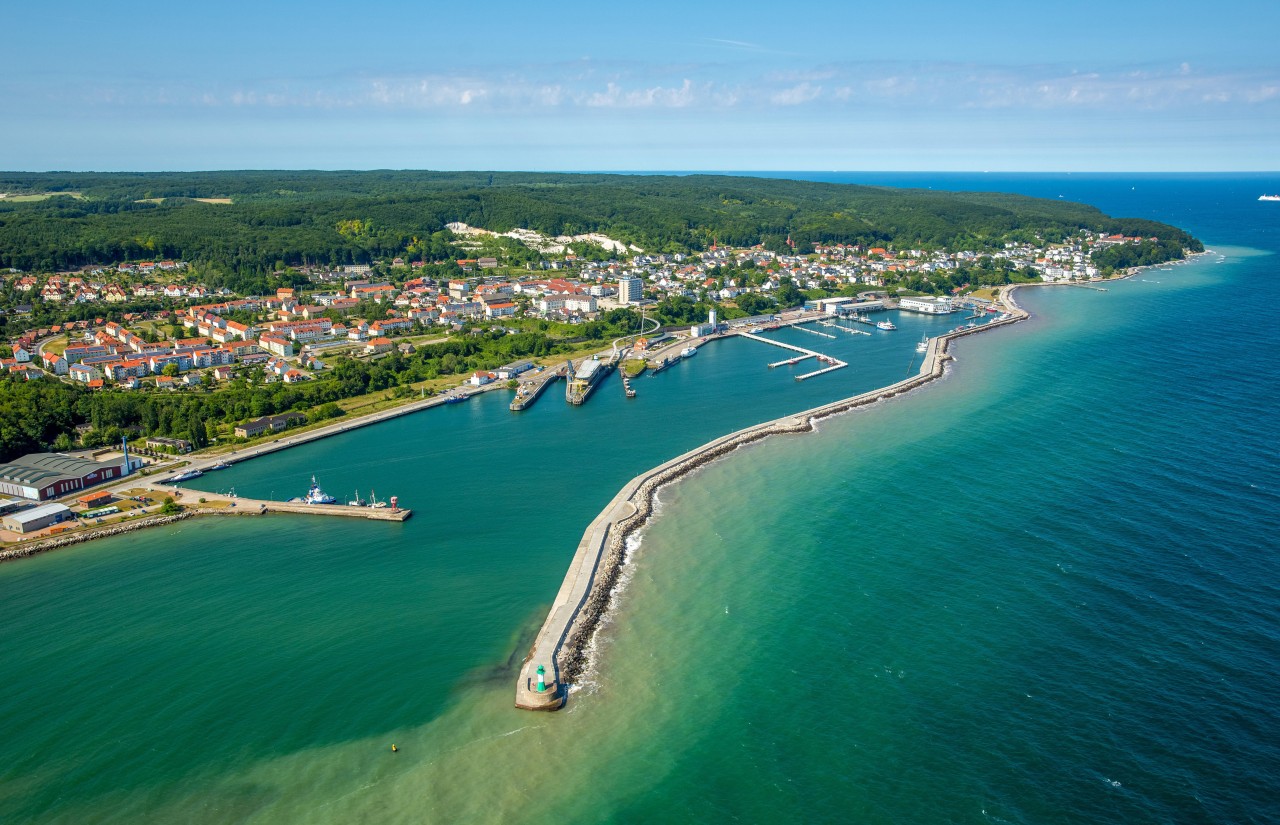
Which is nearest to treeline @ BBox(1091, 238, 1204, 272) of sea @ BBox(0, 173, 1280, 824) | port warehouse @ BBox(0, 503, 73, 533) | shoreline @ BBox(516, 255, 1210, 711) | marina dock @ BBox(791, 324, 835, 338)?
marina dock @ BBox(791, 324, 835, 338)

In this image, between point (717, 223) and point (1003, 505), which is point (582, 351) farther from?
point (717, 223)

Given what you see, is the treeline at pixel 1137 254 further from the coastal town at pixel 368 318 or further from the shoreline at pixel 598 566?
the shoreline at pixel 598 566

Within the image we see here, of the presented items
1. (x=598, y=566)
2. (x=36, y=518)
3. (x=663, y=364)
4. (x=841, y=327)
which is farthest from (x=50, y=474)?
(x=841, y=327)

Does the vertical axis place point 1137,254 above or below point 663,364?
above

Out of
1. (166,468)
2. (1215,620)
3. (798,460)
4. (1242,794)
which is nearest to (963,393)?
(798,460)

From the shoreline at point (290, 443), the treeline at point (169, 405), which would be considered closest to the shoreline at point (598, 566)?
the shoreline at point (290, 443)

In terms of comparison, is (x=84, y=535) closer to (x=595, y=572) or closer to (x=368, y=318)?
(x=595, y=572)
